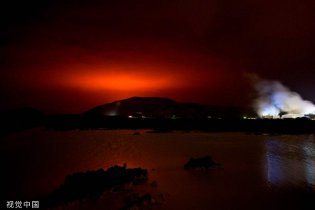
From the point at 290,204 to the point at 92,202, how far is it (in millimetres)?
8203

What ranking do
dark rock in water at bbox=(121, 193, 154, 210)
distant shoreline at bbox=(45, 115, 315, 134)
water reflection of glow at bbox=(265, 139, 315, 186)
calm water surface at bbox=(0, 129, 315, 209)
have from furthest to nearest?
distant shoreline at bbox=(45, 115, 315, 134) < water reflection of glow at bbox=(265, 139, 315, 186) < calm water surface at bbox=(0, 129, 315, 209) < dark rock in water at bbox=(121, 193, 154, 210)

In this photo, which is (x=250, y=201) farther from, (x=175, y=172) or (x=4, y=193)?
(x=4, y=193)

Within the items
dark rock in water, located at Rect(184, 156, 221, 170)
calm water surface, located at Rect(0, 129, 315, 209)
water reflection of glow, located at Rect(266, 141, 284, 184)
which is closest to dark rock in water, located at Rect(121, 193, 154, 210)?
calm water surface, located at Rect(0, 129, 315, 209)

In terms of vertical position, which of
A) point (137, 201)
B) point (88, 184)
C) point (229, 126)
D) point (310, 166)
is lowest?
point (137, 201)

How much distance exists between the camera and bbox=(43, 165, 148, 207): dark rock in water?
46.0 ft

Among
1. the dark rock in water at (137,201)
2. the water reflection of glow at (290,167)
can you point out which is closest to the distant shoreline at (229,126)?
the water reflection of glow at (290,167)

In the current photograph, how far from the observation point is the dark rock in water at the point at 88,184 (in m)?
14.0

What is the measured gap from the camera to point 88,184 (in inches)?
599

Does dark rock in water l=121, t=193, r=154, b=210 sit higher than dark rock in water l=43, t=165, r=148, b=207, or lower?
lower

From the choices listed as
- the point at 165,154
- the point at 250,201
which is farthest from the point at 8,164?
the point at 250,201

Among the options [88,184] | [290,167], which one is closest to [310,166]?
[290,167]

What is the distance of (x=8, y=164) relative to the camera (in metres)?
25.5

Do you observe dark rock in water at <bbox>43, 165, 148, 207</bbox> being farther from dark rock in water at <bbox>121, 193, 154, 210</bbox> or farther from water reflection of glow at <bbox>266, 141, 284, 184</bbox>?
water reflection of glow at <bbox>266, 141, 284, 184</bbox>

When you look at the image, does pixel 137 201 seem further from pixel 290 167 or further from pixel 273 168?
pixel 290 167
